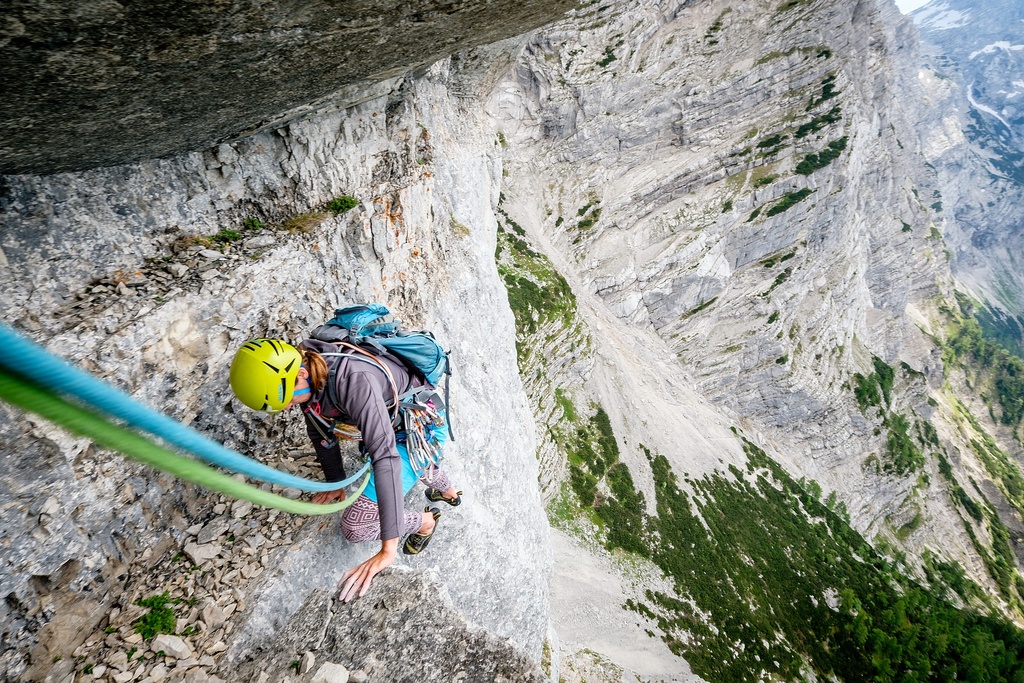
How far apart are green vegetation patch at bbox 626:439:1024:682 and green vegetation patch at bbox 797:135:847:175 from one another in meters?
47.3

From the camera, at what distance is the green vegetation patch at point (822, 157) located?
6738cm

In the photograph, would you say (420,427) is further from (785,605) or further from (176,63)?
(785,605)

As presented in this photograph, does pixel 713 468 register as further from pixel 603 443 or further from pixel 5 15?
pixel 5 15

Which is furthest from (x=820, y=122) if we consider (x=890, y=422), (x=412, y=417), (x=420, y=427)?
(x=412, y=417)

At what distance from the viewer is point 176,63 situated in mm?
4031

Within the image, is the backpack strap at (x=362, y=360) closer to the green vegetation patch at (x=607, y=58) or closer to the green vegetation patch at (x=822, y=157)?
the green vegetation patch at (x=607, y=58)

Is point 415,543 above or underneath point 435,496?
above

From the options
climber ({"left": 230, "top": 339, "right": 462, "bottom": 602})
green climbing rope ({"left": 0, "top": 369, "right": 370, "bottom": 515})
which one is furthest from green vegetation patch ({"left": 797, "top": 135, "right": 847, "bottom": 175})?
green climbing rope ({"left": 0, "top": 369, "right": 370, "bottom": 515})

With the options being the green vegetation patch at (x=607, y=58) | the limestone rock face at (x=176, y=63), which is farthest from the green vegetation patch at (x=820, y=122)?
the limestone rock face at (x=176, y=63)

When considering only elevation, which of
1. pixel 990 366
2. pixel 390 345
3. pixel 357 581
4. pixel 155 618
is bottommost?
pixel 990 366

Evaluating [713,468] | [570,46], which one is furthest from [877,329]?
[570,46]

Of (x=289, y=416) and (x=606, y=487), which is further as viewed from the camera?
(x=606, y=487)

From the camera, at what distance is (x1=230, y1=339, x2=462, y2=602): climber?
402 centimetres

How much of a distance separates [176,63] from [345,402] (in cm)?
349
